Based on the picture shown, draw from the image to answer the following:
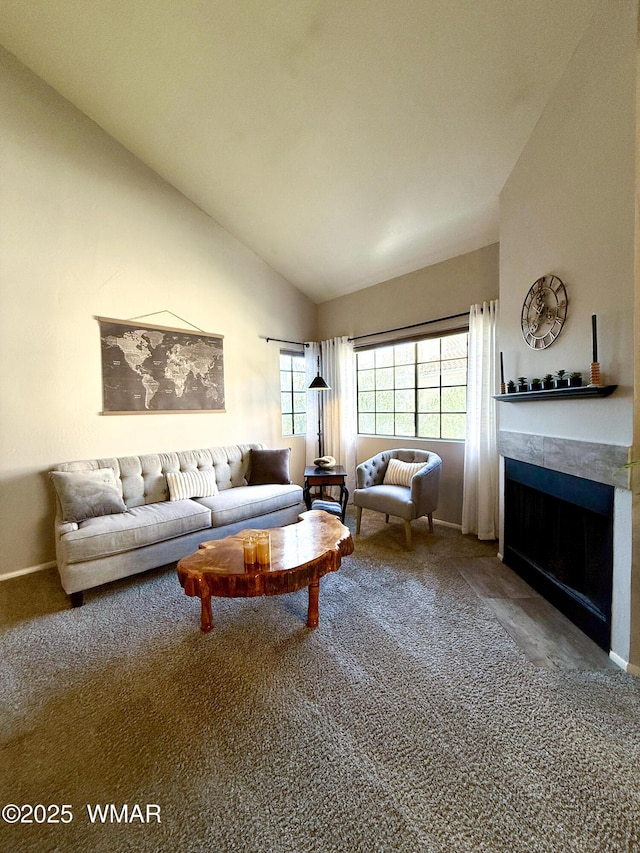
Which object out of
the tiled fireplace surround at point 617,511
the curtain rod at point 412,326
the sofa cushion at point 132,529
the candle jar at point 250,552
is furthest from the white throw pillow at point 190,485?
the tiled fireplace surround at point 617,511

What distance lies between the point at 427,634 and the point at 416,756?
72 centimetres

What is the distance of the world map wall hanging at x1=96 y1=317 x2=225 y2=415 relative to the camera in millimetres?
3158

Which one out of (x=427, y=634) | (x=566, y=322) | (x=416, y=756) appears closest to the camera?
(x=416, y=756)

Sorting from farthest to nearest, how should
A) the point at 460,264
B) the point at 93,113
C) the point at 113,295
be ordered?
the point at 460,264, the point at 113,295, the point at 93,113

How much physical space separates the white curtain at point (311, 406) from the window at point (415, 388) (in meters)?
0.60

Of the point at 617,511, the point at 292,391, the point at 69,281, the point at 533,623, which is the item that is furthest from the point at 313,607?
the point at 69,281

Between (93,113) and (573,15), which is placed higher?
(93,113)

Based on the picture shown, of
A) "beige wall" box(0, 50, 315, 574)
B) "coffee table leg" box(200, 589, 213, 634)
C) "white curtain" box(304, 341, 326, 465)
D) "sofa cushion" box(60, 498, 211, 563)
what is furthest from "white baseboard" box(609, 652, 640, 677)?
"beige wall" box(0, 50, 315, 574)

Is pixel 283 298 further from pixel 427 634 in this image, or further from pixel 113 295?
pixel 427 634

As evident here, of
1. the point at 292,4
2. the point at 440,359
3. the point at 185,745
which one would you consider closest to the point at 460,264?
the point at 440,359

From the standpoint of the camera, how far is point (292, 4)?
1910 mm

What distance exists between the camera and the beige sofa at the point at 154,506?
2301 millimetres

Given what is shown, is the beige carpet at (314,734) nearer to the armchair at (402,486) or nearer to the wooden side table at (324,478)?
the armchair at (402,486)

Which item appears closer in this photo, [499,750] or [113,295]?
[499,750]
